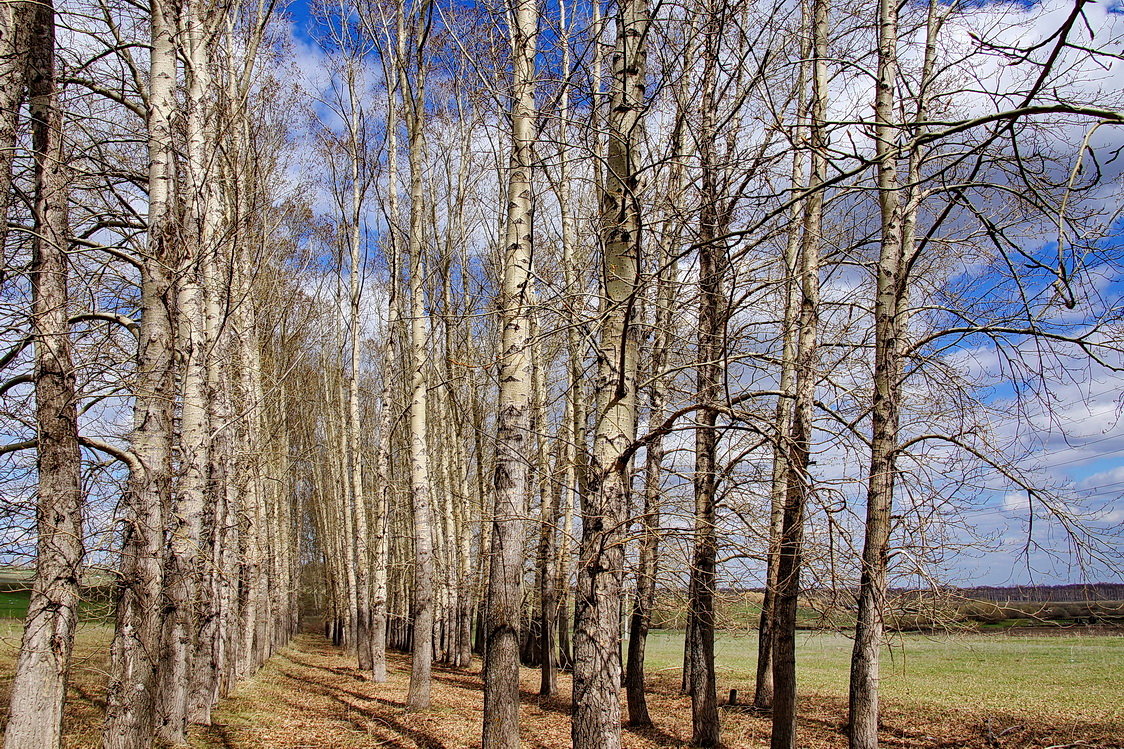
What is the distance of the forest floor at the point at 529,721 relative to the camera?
8.48 m

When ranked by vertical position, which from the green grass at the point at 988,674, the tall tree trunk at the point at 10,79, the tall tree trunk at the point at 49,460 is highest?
the tall tree trunk at the point at 10,79

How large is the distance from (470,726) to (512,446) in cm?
558

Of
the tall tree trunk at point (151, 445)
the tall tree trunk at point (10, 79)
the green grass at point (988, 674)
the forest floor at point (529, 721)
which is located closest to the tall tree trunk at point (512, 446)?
the green grass at point (988, 674)

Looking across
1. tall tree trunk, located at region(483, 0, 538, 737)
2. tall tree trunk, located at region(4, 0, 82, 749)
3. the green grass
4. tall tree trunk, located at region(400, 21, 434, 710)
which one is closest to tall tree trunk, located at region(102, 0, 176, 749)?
tall tree trunk, located at region(4, 0, 82, 749)

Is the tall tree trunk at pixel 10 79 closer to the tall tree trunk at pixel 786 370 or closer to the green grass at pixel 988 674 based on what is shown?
the tall tree trunk at pixel 786 370

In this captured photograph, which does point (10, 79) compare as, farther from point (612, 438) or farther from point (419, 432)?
point (419, 432)

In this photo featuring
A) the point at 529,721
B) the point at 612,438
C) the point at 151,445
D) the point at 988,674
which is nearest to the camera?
the point at 612,438

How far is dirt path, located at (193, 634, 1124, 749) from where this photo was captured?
851 cm

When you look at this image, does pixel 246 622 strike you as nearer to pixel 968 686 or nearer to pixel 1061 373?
pixel 1061 373

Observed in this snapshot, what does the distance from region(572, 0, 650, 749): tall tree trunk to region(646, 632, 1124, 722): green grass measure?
2.50 m

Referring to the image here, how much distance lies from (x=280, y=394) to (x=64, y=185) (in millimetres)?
14480

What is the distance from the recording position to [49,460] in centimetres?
524

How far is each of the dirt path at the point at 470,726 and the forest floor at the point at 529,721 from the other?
0.05 ft

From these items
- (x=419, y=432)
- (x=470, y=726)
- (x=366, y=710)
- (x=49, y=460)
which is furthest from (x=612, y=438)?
(x=366, y=710)
